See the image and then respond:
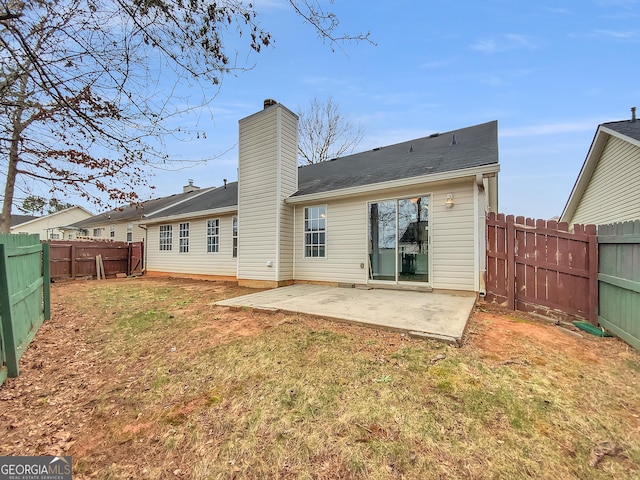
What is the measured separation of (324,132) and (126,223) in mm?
14240

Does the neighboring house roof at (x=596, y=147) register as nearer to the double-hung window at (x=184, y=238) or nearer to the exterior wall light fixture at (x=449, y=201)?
the exterior wall light fixture at (x=449, y=201)

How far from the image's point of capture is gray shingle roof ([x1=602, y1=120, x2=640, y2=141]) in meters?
7.34

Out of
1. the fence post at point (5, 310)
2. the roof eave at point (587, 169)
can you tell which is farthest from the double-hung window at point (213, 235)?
the roof eave at point (587, 169)

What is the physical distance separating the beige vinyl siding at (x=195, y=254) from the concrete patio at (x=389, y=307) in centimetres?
447

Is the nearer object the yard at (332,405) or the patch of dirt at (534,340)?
the yard at (332,405)

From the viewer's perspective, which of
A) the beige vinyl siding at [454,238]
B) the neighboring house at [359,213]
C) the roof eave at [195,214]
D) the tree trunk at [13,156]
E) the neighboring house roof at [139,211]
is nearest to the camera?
the tree trunk at [13,156]

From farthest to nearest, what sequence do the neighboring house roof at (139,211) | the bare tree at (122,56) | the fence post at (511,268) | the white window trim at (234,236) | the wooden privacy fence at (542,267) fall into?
the neighboring house roof at (139,211), the white window trim at (234,236), the fence post at (511,268), the wooden privacy fence at (542,267), the bare tree at (122,56)

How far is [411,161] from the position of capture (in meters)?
7.68

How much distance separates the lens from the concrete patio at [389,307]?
3576mm

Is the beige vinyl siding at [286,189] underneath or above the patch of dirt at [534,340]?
above

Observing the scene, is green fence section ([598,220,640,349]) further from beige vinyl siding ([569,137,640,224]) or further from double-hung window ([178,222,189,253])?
double-hung window ([178,222,189,253])

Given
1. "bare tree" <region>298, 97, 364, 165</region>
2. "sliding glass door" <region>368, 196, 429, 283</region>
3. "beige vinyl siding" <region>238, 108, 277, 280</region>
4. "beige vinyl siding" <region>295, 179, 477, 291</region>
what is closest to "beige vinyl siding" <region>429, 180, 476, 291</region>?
"beige vinyl siding" <region>295, 179, 477, 291</region>

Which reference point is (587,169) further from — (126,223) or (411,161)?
(126,223)

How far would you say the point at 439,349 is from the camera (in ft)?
9.96
